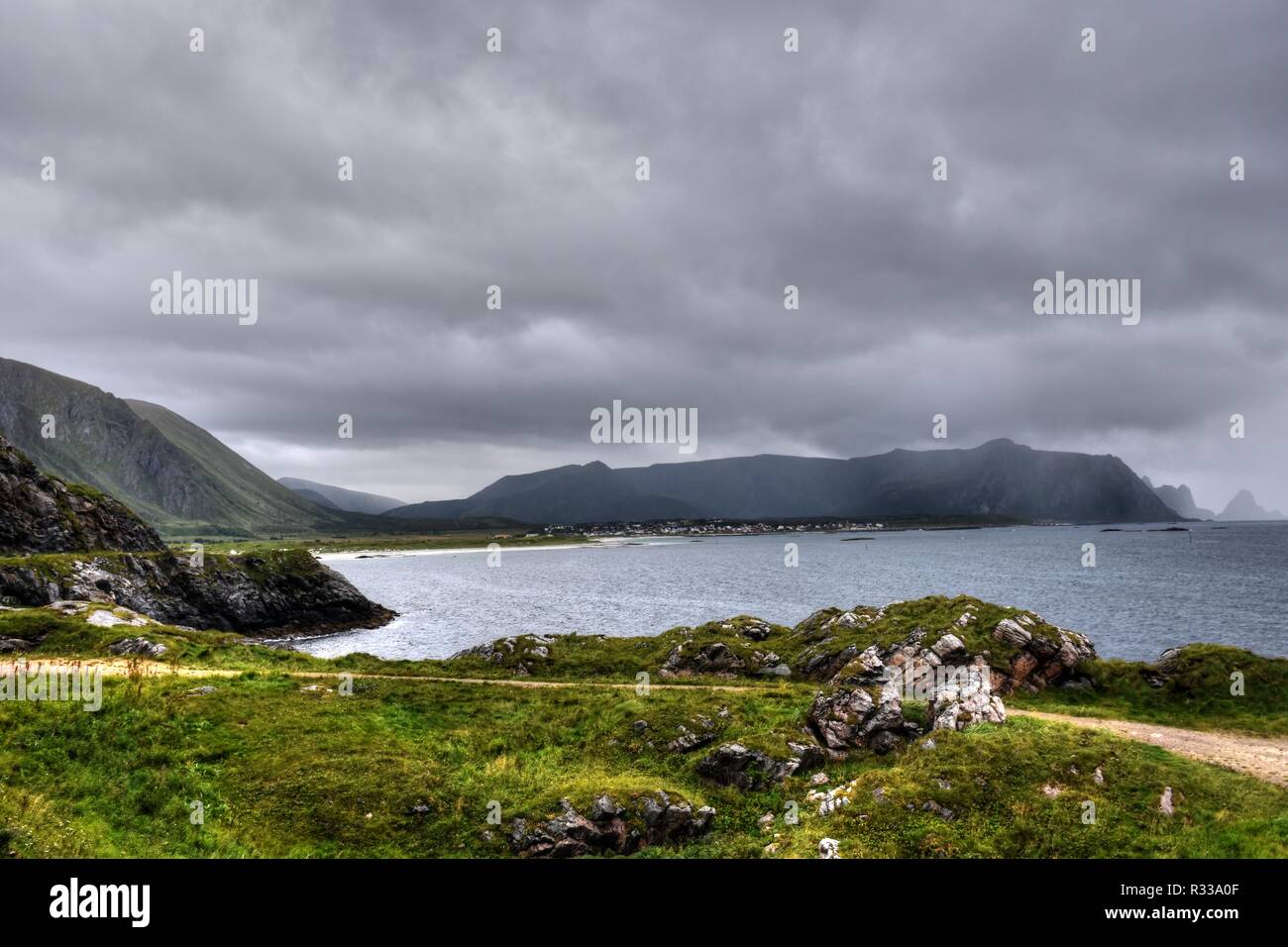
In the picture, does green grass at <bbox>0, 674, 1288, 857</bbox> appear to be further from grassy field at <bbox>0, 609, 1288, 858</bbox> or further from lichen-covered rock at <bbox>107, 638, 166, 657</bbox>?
lichen-covered rock at <bbox>107, 638, 166, 657</bbox>

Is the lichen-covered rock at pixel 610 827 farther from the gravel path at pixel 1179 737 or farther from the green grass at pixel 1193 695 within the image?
the green grass at pixel 1193 695

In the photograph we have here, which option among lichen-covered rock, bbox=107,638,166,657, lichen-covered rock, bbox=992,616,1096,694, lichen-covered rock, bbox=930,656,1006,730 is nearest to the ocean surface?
lichen-covered rock, bbox=992,616,1096,694

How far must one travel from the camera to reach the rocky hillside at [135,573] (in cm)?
7194

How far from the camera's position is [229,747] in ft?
85.5

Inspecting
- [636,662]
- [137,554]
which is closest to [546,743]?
[636,662]

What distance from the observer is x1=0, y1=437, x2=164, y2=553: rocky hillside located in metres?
81.6

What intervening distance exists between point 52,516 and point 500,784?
3908 inches

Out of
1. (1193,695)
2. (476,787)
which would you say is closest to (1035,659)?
(1193,695)

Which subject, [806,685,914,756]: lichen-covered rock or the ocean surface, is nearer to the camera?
[806,685,914,756]: lichen-covered rock

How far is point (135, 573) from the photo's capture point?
84062mm

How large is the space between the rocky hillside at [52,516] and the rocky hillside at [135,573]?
127 millimetres

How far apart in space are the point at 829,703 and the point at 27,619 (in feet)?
186

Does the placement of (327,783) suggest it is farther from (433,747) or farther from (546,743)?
(546,743)

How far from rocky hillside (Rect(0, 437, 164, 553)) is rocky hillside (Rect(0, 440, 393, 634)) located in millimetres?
127
